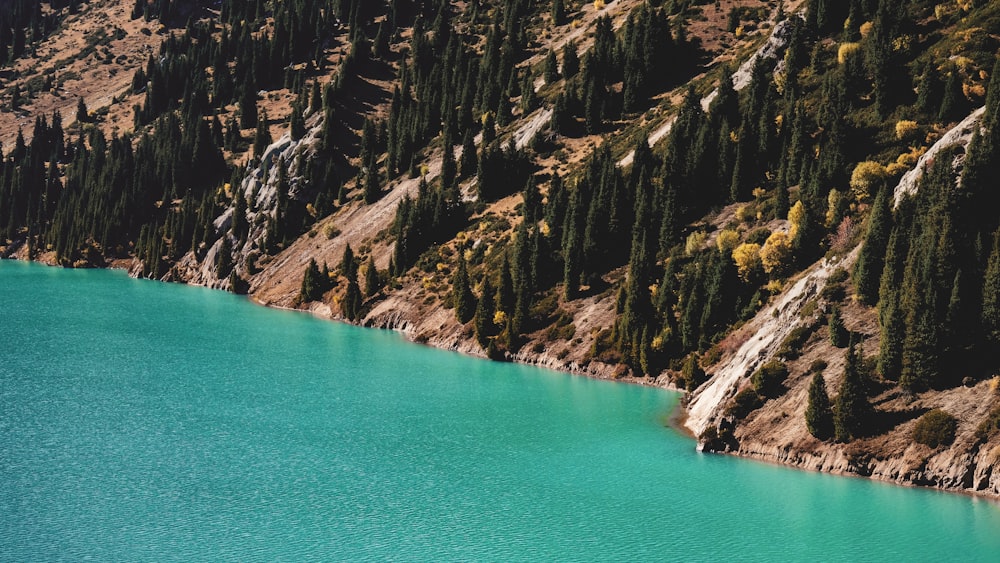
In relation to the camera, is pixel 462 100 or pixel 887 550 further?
pixel 462 100

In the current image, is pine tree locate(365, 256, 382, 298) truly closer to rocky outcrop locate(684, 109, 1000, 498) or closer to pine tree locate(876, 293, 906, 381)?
rocky outcrop locate(684, 109, 1000, 498)

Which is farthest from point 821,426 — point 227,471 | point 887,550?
point 227,471

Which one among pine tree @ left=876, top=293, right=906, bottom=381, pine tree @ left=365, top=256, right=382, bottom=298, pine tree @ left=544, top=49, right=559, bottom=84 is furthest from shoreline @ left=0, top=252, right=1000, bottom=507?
pine tree @ left=544, top=49, right=559, bottom=84

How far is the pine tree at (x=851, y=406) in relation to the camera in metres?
61.3

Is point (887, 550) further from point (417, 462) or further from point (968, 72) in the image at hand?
point (968, 72)

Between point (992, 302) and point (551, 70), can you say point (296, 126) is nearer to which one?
point (551, 70)

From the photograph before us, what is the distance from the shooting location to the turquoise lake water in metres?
47.5

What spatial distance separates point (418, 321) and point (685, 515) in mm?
73947

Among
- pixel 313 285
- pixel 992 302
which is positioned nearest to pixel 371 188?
pixel 313 285

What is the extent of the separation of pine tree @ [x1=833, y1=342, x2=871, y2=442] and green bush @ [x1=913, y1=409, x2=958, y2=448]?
3636 millimetres

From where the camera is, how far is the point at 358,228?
161125mm

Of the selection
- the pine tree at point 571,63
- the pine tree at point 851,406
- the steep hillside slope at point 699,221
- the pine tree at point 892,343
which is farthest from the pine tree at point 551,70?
the pine tree at point 851,406

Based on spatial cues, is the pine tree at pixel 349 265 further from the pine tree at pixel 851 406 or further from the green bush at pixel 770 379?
the pine tree at pixel 851 406

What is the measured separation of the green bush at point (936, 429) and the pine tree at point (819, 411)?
5.83 metres
